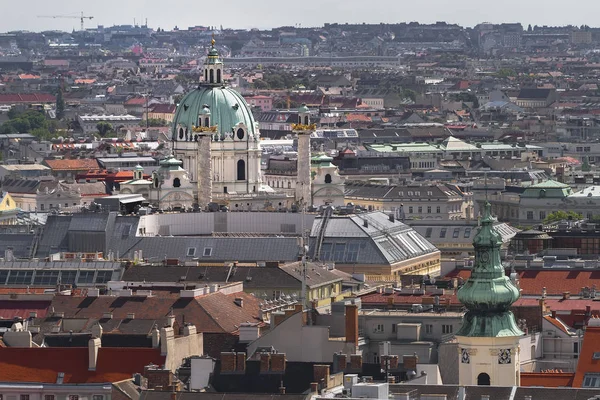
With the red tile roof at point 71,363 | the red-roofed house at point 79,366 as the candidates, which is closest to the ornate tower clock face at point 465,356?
the red-roofed house at point 79,366

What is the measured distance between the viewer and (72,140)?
633ft

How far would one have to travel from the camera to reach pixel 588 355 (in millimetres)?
50281

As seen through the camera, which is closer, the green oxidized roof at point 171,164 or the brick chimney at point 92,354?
the brick chimney at point 92,354

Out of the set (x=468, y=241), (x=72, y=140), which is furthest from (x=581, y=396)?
(x=72, y=140)

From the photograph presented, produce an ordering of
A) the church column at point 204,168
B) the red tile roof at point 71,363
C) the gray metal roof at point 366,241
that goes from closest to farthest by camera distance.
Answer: the red tile roof at point 71,363 < the gray metal roof at point 366,241 < the church column at point 204,168

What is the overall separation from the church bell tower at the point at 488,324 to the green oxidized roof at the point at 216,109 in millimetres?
73738

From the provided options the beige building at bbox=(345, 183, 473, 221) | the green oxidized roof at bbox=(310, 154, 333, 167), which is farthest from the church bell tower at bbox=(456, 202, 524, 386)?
the beige building at bbox=(345, 183, 473, 221)

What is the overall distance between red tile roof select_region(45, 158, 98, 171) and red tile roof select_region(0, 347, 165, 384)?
337 feet

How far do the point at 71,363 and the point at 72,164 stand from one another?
106m

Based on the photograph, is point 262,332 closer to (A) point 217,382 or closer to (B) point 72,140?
(A) point 217,382

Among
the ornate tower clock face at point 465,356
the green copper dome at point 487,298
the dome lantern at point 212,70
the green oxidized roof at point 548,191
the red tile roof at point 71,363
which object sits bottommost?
the green oxidized roof at point 548,191

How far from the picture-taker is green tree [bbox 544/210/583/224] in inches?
4461

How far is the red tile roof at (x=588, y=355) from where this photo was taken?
4938 centimetres

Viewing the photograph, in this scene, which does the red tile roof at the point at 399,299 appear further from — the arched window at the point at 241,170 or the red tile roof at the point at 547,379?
the arched window at the point at 241,170
